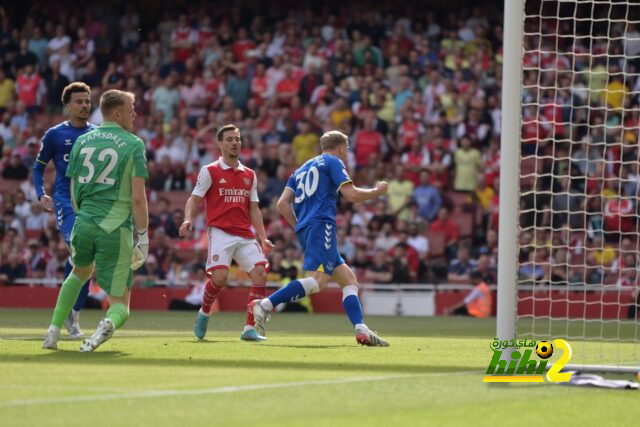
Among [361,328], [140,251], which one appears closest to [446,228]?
[361,328]

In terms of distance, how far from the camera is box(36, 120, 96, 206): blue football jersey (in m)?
12.9

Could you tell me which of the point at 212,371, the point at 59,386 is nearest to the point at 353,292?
the point at 212,371

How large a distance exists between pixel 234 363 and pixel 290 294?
113 inches

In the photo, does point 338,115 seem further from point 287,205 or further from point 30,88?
A: point 287,205

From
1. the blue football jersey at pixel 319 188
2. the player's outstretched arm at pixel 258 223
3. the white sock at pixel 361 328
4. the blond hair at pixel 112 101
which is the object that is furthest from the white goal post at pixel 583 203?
the blond hair at pixel 112 101

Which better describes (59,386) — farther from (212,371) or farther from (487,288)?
(487,288)

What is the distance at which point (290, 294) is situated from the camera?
12.1 m

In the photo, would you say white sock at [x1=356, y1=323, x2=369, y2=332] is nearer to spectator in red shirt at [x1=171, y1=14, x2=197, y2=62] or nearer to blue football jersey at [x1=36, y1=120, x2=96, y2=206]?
blue football jersey at [x1=36, y1=120, x2=96, y2=206]

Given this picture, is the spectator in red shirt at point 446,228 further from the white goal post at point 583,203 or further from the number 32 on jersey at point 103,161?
the number 32 on jersey at point 103,161

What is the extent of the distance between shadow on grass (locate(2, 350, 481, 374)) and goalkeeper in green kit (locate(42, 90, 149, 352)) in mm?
605

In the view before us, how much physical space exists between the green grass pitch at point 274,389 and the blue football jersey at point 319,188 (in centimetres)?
125

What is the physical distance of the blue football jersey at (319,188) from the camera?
12234 millimetres

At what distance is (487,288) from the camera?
22.7 meters

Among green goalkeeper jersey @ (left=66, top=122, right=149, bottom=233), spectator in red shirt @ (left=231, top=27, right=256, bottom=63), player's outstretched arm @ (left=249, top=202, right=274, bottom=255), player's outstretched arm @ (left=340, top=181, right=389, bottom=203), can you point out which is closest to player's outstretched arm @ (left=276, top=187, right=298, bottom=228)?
player's outstretched arm @ (left=249, top=202, right=274, bottom=255)
